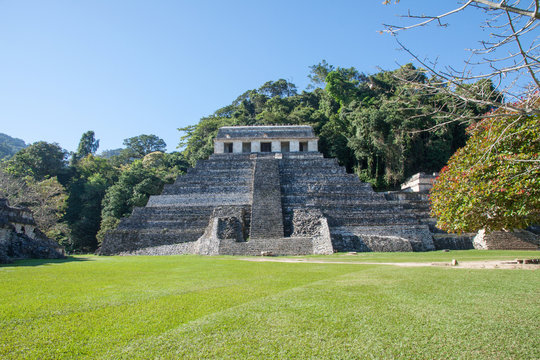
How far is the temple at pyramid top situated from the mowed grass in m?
28.1

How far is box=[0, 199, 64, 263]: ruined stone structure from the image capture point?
38.1 feet

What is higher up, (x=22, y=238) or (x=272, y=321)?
(x=22, y=238)

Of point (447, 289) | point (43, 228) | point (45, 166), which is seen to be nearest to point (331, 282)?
point (447, 289)

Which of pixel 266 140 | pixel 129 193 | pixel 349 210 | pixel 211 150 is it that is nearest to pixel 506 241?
pixel 349 210

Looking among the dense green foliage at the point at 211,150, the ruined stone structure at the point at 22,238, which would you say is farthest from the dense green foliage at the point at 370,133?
the ruined stone structure at the point at 22,238

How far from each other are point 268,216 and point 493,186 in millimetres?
12663

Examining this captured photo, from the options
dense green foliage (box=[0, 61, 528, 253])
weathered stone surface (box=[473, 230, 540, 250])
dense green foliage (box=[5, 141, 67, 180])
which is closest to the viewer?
weathered stone surface (box=[473, 230, 540, 250])

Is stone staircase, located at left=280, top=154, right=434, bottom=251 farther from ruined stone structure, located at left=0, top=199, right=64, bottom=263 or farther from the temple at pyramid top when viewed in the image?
ruined stone structure, located at left=0, top=199, right=64, bottom=263

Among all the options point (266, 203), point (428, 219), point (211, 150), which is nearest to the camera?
point (266, 203)

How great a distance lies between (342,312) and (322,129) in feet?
116

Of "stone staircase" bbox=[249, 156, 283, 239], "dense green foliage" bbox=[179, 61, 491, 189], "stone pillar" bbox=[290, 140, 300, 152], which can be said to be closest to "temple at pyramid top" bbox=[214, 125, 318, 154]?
"stone pillar" bbox=[290, 140, 300, 152]

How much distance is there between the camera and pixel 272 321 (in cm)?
358

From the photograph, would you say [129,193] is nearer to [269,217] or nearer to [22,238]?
[269,217]

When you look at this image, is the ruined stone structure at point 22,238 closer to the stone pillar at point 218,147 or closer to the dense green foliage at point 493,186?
the dense green foliage at point 493,186
